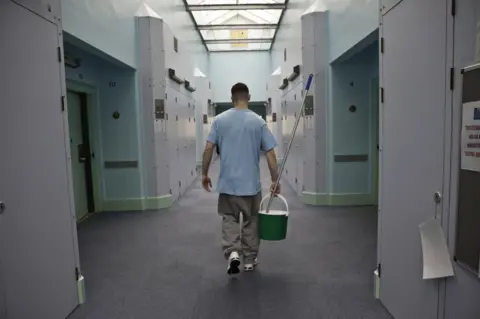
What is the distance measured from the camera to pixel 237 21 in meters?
12.2

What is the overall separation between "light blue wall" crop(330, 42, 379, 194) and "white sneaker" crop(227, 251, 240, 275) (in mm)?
3092

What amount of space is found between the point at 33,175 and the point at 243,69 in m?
13.3

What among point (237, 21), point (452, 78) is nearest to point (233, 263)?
point (452, 78)

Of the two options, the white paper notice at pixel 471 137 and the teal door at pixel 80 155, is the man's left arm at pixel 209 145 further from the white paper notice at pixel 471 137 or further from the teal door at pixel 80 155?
the teal door at pixel 80 155

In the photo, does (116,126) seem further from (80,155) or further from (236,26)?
(236,26)

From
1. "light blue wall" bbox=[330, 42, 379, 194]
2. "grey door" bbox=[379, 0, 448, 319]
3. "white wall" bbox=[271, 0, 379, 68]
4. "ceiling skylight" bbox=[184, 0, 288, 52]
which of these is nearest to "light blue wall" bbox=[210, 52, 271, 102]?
"ceiling skylight" bbox=[184, 0, 288, 52]

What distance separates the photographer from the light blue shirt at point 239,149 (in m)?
3.16

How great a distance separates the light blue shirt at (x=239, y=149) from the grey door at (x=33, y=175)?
1.26 meters

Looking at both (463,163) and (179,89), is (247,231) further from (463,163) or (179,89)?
(179,89)

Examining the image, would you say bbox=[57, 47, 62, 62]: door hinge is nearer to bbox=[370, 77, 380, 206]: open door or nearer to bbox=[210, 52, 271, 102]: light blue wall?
bbox=[370, 77, 380, 206]: open door

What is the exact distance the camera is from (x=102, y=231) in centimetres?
472

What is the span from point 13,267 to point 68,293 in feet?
2.29

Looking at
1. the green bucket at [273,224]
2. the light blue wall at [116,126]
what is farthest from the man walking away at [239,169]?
the light blue wall at [116,126]

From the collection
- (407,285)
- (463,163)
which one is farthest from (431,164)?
(407,285)
